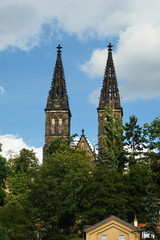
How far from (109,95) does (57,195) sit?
4582 centimetres

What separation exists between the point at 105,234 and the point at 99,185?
8.80 metres

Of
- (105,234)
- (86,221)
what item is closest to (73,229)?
(86,221)

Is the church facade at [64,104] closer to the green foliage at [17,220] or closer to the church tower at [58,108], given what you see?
the church tower at [58,108]

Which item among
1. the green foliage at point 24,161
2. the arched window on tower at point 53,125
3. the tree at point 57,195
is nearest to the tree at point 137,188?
the tree at point 57,195

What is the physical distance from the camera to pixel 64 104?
3671 inches

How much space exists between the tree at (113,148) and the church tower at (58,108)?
1950cm

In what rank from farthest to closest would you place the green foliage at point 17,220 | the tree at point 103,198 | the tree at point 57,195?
the tree at point 103,198 < the tree at point 57,195 < the green foliage at point 17,220

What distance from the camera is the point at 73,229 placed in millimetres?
58250

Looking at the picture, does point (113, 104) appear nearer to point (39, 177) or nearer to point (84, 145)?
point (84, 145)

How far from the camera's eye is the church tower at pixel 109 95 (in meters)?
92.2

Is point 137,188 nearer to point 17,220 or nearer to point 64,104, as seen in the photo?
point 17,220

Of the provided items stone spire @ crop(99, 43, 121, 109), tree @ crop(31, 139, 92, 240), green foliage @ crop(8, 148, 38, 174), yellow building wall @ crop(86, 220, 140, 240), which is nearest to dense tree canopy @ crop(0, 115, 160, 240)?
tree @ crop(31, 139, 92, 240)

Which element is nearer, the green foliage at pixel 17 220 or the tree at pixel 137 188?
the green foliage at pixel 17 220

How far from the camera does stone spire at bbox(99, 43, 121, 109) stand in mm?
93812
